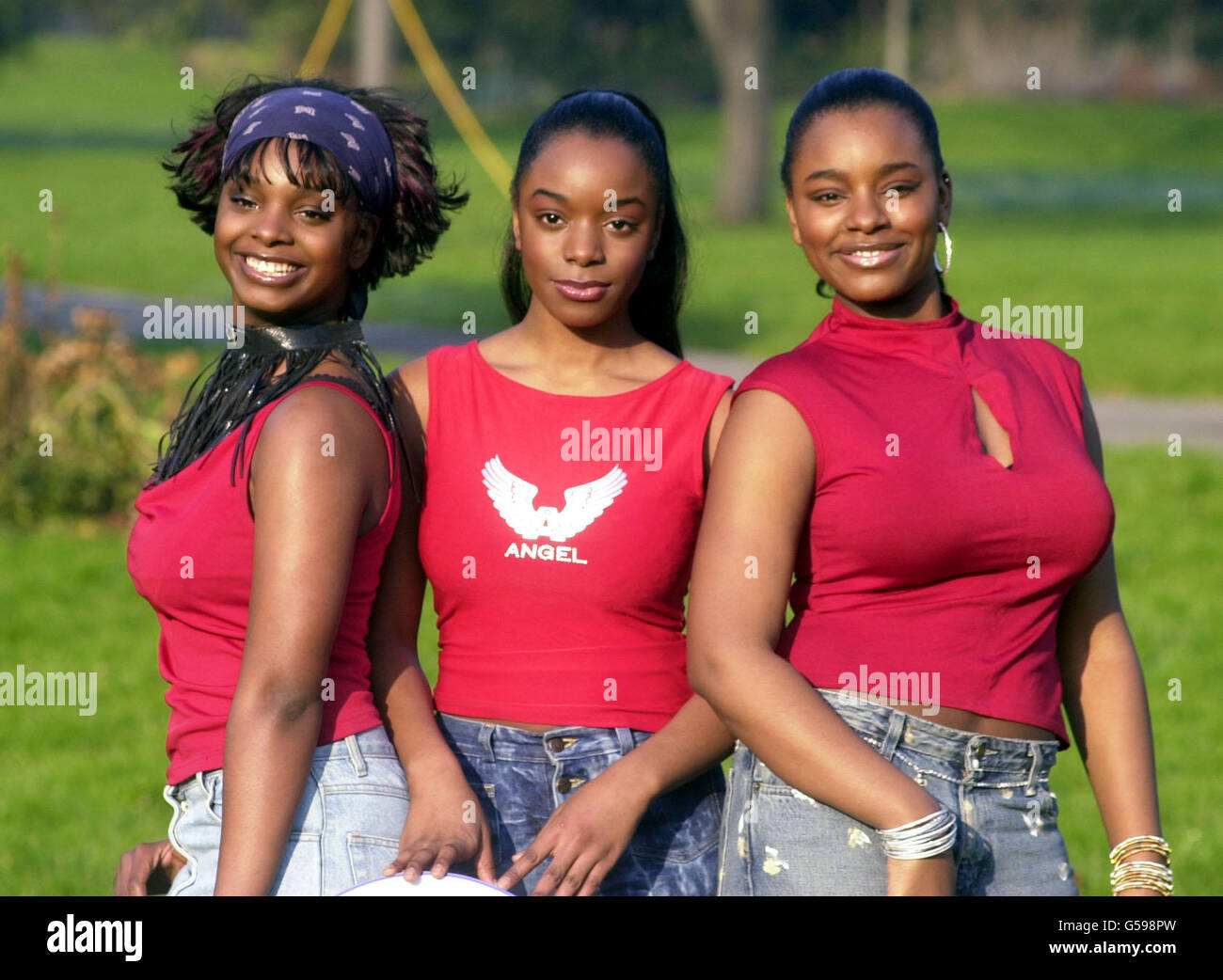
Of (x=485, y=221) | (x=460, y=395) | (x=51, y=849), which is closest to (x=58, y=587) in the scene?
(x=51, y=849)

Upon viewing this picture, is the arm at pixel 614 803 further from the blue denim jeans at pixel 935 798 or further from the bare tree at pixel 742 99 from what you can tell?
the bare tree at pixel 742 99

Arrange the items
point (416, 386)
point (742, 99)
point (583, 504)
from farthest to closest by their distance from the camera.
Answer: point (742, 99) → point (416, 386) → point (583, 504)

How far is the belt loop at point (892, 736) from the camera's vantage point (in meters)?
2.46

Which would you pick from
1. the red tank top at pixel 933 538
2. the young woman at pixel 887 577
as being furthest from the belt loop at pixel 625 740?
the red tank top at pixel 933 538

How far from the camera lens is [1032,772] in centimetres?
255

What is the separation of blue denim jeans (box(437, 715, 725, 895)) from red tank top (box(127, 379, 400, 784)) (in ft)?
0.65

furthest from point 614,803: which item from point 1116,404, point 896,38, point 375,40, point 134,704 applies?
point 896,38

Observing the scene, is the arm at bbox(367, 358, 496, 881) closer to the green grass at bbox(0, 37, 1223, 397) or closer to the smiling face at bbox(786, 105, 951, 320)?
the green grass at bbox(0, 37, 1223, 397)

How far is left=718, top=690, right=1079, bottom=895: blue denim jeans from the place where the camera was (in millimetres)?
2461

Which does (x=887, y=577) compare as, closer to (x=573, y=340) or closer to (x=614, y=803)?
(x=614, y=803)

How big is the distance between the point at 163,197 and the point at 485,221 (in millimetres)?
7176

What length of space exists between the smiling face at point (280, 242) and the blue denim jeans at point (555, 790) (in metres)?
0.76

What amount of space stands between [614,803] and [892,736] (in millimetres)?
453
